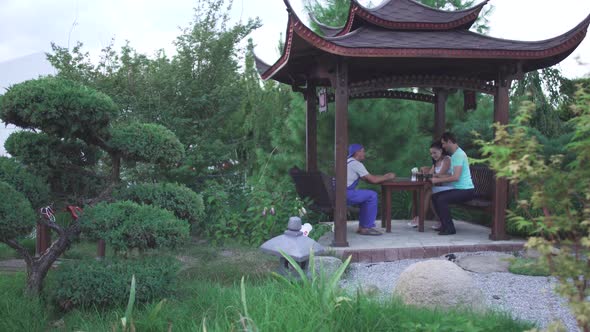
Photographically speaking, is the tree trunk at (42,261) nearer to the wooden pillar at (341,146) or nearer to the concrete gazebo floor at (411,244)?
the concrete gazebo floor at (411,244)

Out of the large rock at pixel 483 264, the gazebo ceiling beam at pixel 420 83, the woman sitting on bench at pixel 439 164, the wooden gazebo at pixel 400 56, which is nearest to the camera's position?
the large rock at pixel 483 264

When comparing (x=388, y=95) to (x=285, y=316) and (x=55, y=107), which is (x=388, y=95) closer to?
(x=55, y=107)

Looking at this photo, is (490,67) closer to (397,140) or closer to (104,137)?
(397,140)

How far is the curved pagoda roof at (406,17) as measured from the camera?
686 cm

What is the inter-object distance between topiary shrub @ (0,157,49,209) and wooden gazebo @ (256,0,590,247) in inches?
106

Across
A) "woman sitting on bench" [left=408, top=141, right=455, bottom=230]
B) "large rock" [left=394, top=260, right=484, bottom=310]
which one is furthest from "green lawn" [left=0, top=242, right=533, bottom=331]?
"woman sitting on bench" [left=408, top=141, right=455, bottom=230]

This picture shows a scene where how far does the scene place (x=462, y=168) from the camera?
6.93 m

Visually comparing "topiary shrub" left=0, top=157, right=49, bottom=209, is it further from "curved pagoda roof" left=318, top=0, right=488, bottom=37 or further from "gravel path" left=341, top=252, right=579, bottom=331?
"curved pagoda roof" left=318, top=0, right=488, bottom=37

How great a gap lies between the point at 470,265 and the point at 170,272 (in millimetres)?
3106

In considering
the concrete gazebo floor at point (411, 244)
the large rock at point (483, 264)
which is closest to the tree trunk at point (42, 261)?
the concrete gazebo floor at point (411, 244)

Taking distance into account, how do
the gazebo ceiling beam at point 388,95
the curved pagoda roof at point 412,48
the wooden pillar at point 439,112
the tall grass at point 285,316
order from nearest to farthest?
the tall grass at point 285,316
the curved pagoda roof at point 412,48
the gazebo ceiling beam at point 388,95
the wooden pillar at point 439,112

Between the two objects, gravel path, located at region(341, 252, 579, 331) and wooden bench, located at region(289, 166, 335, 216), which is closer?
gravel path, located at region(341, 252, 579, 331)

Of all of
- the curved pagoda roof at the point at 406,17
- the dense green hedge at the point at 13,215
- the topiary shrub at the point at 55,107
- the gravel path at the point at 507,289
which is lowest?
the gravel path at the point at 507,289

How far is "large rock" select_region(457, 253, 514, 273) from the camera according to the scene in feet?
18.1
